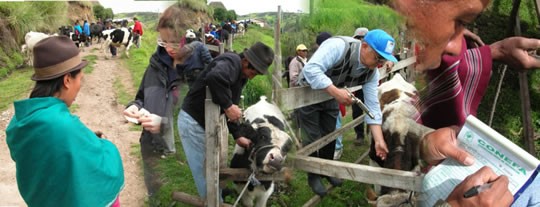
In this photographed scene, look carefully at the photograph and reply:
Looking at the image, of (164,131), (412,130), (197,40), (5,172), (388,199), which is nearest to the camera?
(412,130)

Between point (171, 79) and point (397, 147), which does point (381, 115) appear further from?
point (171, 79)

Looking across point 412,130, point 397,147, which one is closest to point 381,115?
point 412,130

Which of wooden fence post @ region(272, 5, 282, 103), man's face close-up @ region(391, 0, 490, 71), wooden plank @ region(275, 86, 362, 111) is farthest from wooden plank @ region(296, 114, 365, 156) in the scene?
man's face close-up @ region(391, 0, 490, 71)

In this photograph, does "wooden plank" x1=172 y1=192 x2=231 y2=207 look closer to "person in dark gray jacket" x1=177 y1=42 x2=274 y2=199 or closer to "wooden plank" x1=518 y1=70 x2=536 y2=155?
"person in dark gray jacket" x1=177 y1=42 x2=274 y2=199

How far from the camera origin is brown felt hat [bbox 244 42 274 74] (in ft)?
4.47

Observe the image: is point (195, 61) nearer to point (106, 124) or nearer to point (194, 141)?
point (194, 141)

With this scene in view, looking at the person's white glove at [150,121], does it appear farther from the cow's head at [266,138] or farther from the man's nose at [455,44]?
the man's nose at [455,44]

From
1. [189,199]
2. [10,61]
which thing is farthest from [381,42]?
[10,61]

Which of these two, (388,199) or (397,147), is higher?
(397,147)

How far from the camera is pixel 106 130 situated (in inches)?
218

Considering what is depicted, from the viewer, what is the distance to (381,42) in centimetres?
98

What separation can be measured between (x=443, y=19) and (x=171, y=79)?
5.70ft

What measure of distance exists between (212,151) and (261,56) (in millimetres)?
1268

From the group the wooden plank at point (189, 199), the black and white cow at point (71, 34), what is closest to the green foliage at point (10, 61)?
the black and white cow at point (71, 34)
